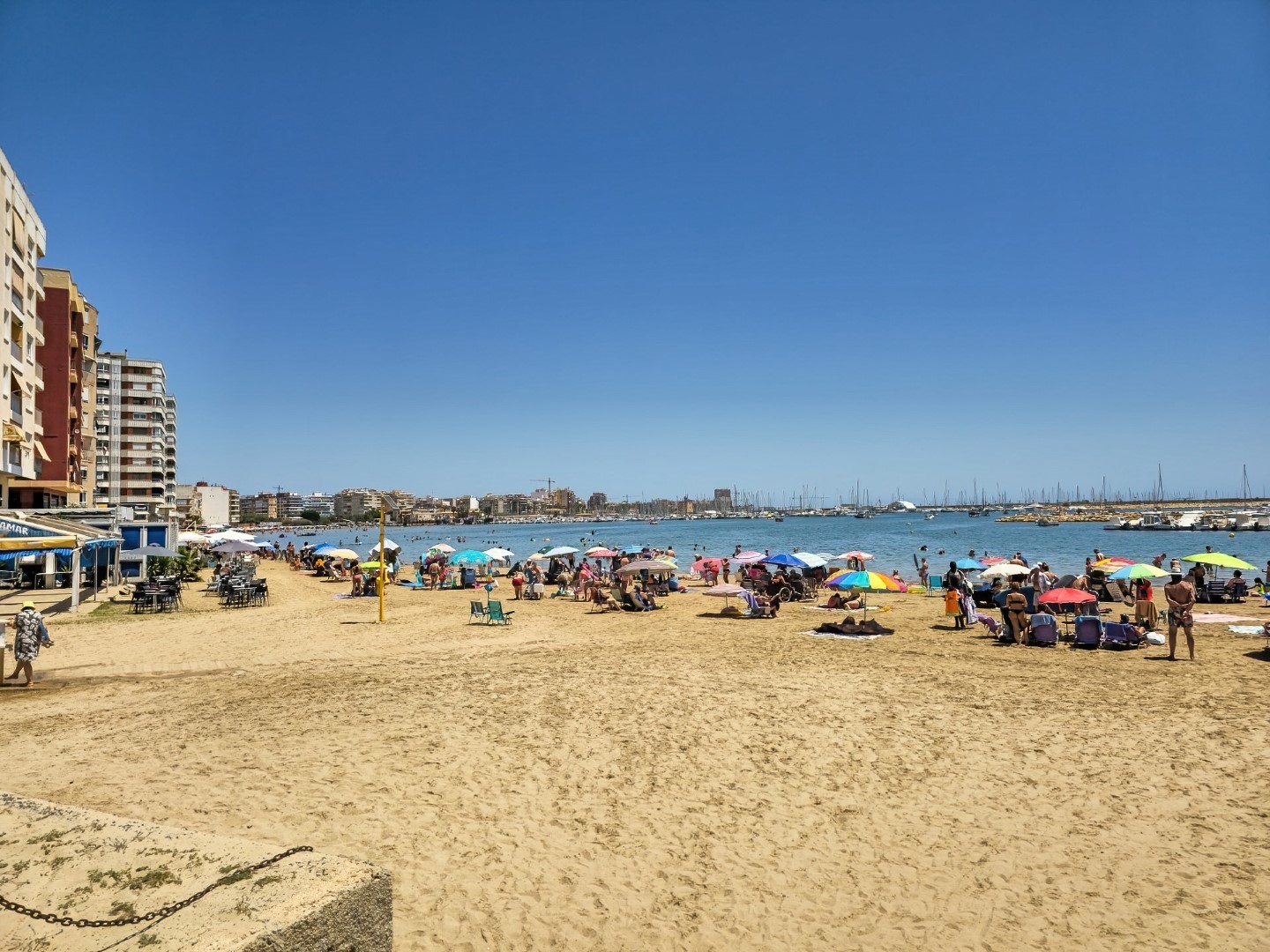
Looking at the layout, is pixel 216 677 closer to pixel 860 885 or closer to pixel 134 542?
pixel 860 885

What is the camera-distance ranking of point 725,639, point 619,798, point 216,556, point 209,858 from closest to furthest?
point 209,858, point 619,798, point 725,639, point 216,556

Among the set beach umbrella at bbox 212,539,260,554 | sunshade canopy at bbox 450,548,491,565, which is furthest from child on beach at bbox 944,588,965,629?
beach umbrella at bbox 212,539,260,554

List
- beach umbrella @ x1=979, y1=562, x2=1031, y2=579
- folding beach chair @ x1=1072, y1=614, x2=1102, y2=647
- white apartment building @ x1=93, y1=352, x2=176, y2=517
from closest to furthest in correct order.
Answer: folding beach chair @ x1=1072, y1=614, x2=1102, y2=647 < beach umbrella @ x1=979, y1=562, x2=1031, y2=579 < white apartment building @ x1=93, y1=352, x2=176, y2=517

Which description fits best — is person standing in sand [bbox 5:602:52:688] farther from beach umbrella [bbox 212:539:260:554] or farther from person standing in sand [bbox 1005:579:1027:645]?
beach umbrella [bbox 212:539:260:554]

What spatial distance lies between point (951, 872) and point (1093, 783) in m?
2.44

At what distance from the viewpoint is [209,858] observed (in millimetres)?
2990

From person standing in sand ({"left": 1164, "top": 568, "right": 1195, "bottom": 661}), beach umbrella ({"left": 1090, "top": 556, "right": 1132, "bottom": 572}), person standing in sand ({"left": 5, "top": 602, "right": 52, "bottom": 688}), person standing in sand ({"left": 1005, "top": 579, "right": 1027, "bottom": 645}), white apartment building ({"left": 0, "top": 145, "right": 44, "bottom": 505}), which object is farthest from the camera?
white apartment building ({"left": 0, "top": 145, "right": 44, "bottom": 505})

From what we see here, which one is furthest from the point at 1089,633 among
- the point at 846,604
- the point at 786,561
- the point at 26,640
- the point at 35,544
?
the point at 35,544

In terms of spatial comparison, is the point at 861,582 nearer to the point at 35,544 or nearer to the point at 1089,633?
the point at 1089,633

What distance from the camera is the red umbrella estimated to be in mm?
14984

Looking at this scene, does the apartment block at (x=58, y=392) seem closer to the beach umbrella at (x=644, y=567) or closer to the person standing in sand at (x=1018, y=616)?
the beach umbrella at (x=644, y=567)

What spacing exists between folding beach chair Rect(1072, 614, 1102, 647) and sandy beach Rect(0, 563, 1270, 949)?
1263 mm

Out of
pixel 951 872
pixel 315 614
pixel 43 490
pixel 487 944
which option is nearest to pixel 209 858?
pixel 487 944

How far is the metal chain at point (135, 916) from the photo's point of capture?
2715 mm
